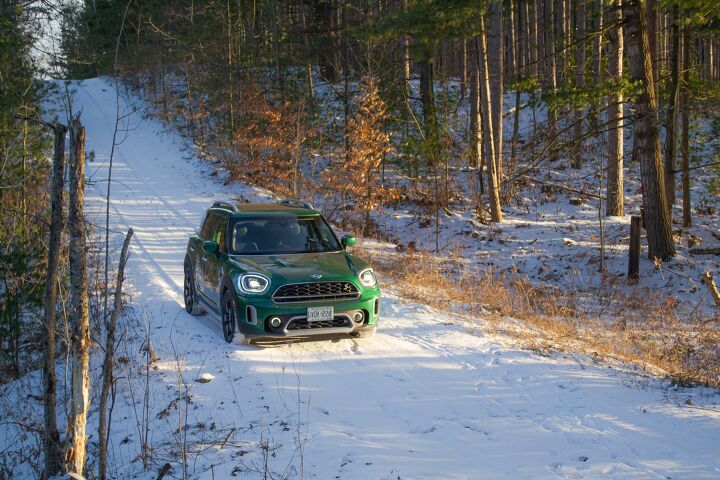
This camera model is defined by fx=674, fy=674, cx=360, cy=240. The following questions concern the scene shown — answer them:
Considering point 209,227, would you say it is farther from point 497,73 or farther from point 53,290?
point 497,73

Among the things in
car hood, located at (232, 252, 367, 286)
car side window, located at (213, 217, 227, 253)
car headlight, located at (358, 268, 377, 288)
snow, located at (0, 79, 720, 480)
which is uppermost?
car side window, located at (213, 217, 227, 253)

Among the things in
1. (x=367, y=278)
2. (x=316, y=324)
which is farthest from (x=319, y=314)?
(x=367, y=278)

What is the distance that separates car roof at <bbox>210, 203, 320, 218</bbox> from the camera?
31.9 ft

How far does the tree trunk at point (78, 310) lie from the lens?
5.56 meters

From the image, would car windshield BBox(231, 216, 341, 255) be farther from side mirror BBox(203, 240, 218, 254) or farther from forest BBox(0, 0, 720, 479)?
forest BBox(0, 0, 720, 479)

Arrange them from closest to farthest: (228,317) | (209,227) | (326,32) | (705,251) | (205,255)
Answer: (228,317) → (205,255) → (209,227) → (705,251) → (326,32)

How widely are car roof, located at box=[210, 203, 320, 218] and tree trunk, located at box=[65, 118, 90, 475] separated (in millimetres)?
3947

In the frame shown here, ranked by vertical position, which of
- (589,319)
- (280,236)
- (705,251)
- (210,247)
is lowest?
(589,319)

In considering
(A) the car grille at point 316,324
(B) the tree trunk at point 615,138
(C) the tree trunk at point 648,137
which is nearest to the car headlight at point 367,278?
(A) the car grille at point 316,324

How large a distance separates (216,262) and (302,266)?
147 cm

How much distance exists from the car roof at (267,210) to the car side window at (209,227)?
180 millimetres

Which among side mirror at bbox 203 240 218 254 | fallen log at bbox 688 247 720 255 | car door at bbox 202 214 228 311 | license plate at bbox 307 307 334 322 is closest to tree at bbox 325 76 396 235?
fallen log at bbox 688 247 720 255

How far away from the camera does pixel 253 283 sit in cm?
839

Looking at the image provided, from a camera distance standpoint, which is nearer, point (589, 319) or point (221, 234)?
point (221, 234)
